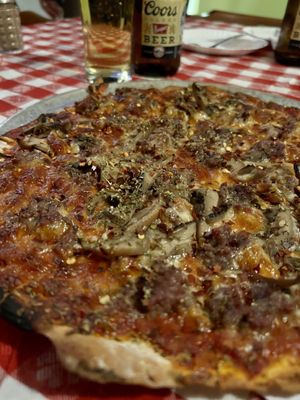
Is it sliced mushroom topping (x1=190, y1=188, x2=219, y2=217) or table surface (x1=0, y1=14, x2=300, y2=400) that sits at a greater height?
sliced mushroom topping (x1=190, y1=188, x2=219, y2=217)

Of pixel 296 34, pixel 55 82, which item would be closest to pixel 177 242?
pixel 55 82

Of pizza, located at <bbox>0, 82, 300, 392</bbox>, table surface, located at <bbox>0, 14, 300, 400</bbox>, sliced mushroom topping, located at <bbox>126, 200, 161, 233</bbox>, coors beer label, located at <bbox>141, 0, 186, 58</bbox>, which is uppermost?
coors beer label, located at <bbox>141, 0, 186, 58</bbox>

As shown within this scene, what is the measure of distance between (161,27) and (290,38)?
837mm

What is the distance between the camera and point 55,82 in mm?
2127

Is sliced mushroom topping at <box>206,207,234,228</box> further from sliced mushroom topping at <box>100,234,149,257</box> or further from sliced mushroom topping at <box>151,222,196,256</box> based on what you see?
sliced mushroom topping at <box>100,234,149,257</box>

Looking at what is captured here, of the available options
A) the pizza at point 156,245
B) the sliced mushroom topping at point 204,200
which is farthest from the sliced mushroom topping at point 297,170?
the sliced mushroom topping at point 204,200

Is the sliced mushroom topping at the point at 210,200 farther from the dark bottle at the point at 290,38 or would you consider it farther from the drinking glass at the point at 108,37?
the dark bottle at the point at 290,38

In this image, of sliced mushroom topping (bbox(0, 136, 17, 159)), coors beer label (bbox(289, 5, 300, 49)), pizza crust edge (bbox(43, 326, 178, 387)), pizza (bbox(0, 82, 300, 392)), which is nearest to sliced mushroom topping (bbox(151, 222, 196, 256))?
pizza (bbox(0, 82, 300, 392))

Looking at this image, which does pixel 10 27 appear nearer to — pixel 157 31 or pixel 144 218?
pixel 157 31

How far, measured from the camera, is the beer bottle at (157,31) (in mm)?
1964

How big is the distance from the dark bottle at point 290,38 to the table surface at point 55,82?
0.23 feet

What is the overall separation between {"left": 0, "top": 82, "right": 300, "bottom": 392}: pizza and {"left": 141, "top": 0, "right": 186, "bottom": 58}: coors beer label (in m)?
0.68

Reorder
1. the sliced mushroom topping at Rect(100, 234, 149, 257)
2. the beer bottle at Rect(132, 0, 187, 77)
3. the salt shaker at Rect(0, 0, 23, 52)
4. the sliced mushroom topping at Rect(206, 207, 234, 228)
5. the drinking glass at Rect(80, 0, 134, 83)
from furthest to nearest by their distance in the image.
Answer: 1. the salt shaker at Rect(0, 0, 23, 52)
2. the beer bottle at Rect(132, 0, 187, 77)
3. the drinking glass at Rect(80, 0, 134, 83)
4. the sliced mushroom topping at Rect(206, 207, 234, 228)
5. the sliced mushroom topping at Rect(100, 234, 149, 257)

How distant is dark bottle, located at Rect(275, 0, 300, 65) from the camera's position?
227cm
